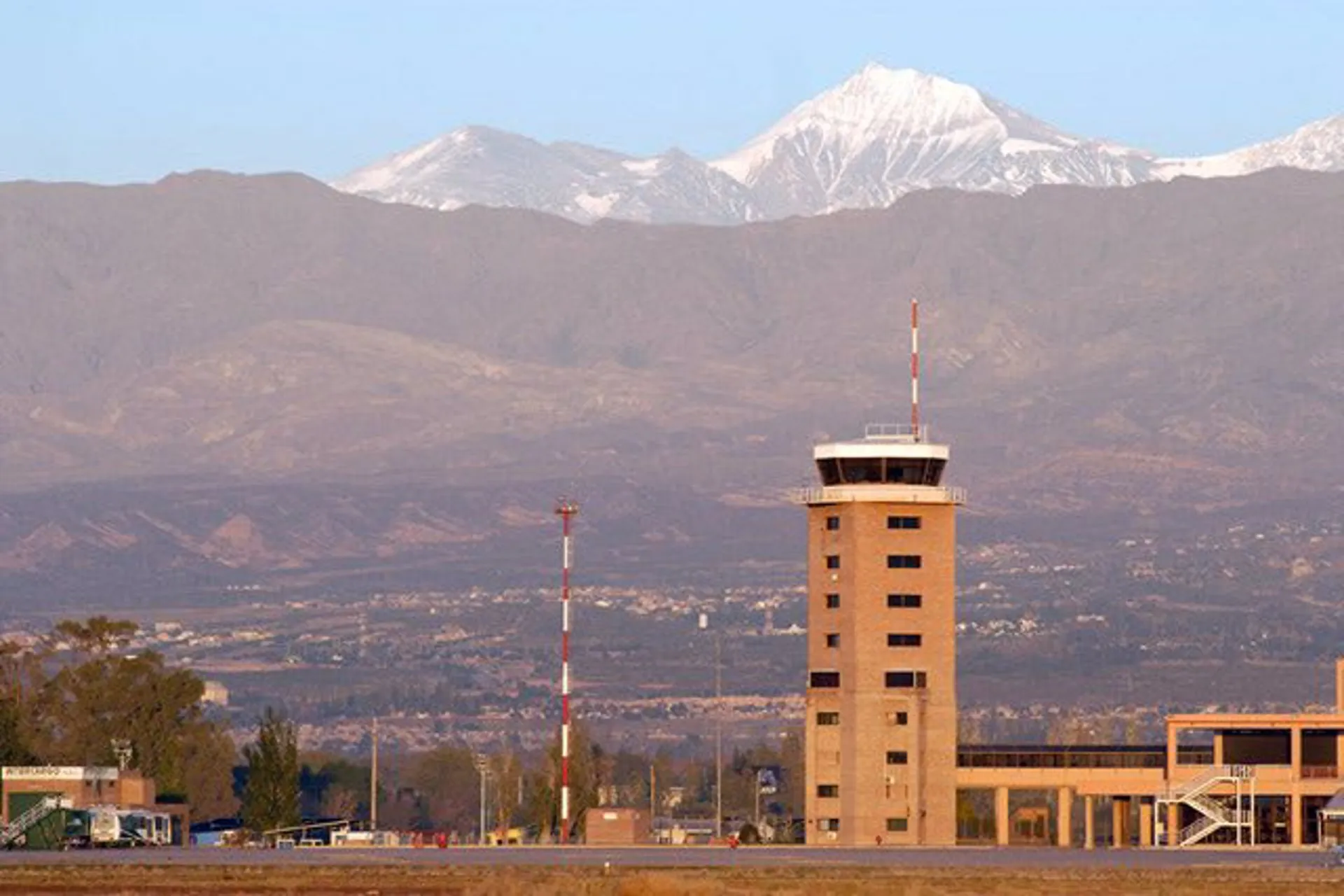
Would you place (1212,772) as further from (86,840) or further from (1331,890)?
(1331,890)

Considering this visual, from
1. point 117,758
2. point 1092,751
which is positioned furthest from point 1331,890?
point 117,758

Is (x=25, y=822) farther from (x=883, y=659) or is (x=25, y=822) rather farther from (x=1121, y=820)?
(x=1121, y=820)

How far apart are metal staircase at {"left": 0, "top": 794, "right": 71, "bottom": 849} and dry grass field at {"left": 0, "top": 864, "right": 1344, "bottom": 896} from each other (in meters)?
28.6

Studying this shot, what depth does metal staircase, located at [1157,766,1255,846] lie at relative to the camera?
159m

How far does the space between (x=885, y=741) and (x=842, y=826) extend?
4.04 metres

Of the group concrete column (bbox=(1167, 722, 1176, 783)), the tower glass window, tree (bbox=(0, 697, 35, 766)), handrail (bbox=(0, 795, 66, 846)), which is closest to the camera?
handrail (bbox=(0, 795, 66, 846))

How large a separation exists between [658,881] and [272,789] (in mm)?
82090

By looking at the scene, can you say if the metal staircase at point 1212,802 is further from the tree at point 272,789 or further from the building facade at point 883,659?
the tree at point 272,789

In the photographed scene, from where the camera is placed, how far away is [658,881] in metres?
97.9

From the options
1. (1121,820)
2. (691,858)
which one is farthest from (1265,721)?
(691,858)

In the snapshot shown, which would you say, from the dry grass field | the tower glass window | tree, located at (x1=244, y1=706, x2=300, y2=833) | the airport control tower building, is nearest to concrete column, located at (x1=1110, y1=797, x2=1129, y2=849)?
the airport control tower building

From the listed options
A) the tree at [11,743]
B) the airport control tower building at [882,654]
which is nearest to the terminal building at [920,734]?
the airport control tower building at [882,654]

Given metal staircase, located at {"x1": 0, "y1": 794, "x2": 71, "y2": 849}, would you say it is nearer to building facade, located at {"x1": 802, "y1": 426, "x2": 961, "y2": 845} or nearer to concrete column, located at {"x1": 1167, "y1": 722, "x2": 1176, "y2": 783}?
building facade, located at {"x1": 802, "y1": 426, "x2": 961, "y2": 845}

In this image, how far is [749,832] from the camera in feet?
572
